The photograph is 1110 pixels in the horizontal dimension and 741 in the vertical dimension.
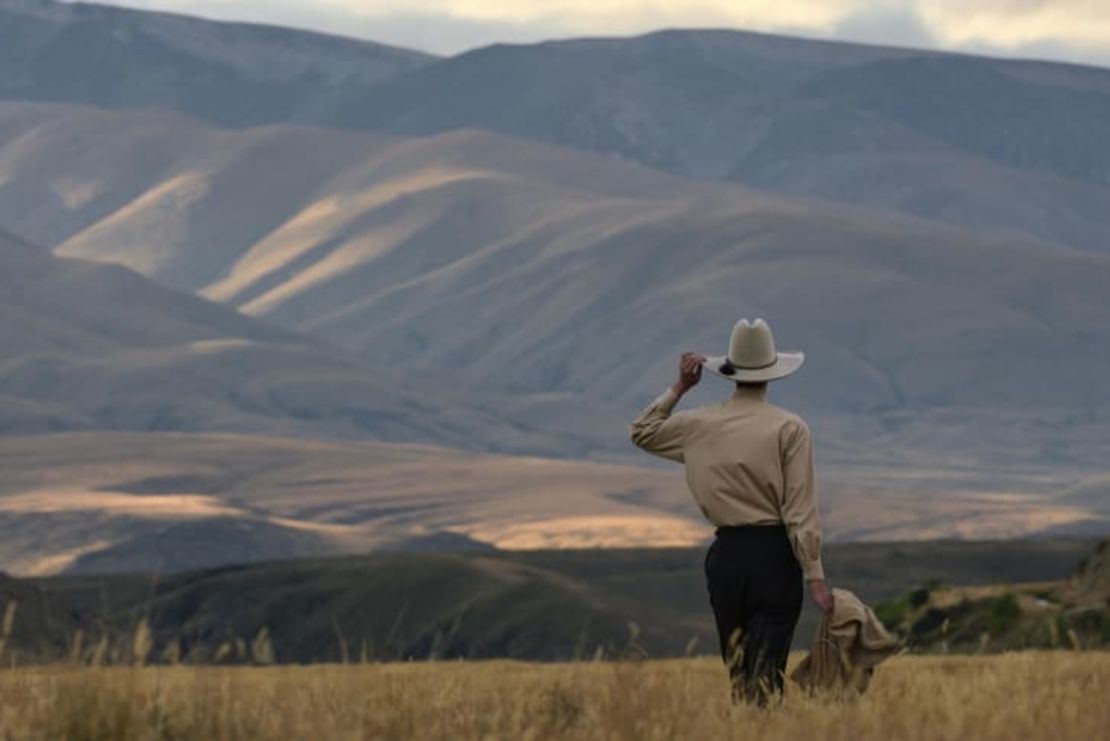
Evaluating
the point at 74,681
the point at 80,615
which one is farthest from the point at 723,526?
the point at 80,615

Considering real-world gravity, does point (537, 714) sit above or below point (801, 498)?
below

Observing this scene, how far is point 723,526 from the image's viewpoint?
12055mm

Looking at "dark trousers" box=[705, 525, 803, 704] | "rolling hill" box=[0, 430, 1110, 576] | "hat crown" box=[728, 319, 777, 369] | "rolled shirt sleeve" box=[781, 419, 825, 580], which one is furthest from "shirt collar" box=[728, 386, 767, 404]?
"rolling hill" box=[0, 430, 1110, 576]

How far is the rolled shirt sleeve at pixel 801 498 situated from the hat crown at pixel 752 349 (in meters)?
0.29

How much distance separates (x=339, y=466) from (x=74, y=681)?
175184mm

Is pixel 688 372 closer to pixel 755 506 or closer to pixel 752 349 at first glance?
pixel 752 349

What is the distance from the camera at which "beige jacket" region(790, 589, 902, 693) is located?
12.0m

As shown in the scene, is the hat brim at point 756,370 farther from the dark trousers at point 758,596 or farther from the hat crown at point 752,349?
the dark trousers at point 758,596

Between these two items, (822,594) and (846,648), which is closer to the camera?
(822,594)

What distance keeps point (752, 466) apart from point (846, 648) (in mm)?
862

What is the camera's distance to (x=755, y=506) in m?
12.0

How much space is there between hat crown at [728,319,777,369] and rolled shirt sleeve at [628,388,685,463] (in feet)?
1.09

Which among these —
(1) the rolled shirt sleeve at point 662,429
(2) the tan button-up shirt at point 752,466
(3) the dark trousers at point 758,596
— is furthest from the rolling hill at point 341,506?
(3) the dark trousers at point 758,596

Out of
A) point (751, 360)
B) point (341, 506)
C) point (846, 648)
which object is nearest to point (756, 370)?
point (751, 360)
